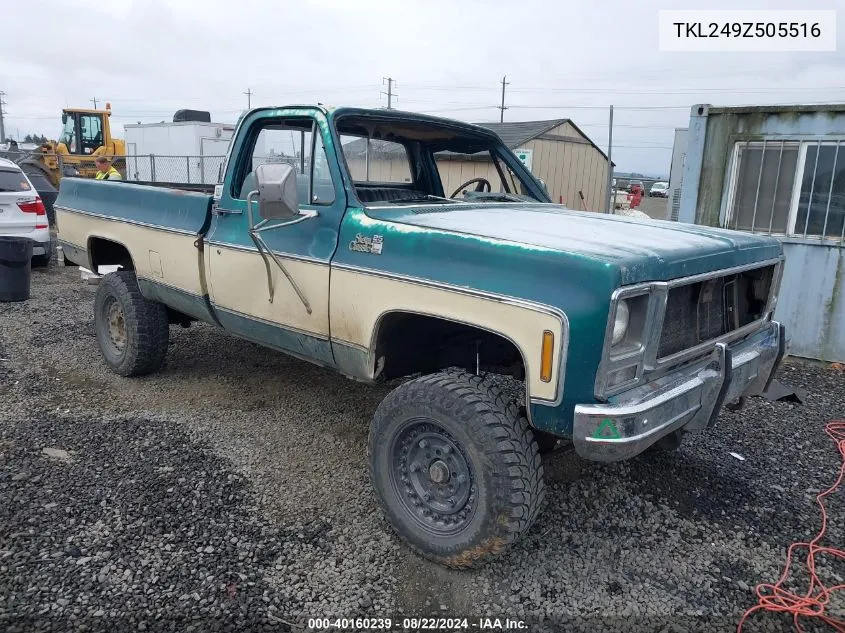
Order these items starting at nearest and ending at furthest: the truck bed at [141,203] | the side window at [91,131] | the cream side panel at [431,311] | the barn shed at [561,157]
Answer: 1. the cream side panel at [431,311]
2. the truck bed at [141,203]
3. the barn shed at [561,157]
4. the side window at [91,131]

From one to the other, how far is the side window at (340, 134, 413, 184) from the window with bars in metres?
3.92

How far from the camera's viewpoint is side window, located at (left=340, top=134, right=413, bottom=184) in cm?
387

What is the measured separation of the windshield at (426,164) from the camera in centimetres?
412

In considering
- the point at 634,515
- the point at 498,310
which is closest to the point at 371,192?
the point at 498,310

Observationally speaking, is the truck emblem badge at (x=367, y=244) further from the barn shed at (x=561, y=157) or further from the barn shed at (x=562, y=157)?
the barn shed at (x=562, y=157)

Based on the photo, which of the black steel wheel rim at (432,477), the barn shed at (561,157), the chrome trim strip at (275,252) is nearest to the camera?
the black steel wheel rim at (432,477)

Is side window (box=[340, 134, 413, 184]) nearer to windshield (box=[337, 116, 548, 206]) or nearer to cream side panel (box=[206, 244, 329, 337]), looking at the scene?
windshield (box=[337, 116, 548, 206])

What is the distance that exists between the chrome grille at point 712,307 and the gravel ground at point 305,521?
2.65ft

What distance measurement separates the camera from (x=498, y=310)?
2676mm

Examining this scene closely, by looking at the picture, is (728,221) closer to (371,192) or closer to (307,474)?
(371,192)

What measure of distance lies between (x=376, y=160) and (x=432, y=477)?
2.37 meters

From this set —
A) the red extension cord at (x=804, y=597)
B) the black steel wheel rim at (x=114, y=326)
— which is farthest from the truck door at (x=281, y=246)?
the red extension cord at (x=804, y=597)

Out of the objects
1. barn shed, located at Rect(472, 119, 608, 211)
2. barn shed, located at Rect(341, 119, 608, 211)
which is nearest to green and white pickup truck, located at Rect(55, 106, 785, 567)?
barn shed, located at Rect(341, 119, 608, 211)

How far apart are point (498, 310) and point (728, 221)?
524 cm
